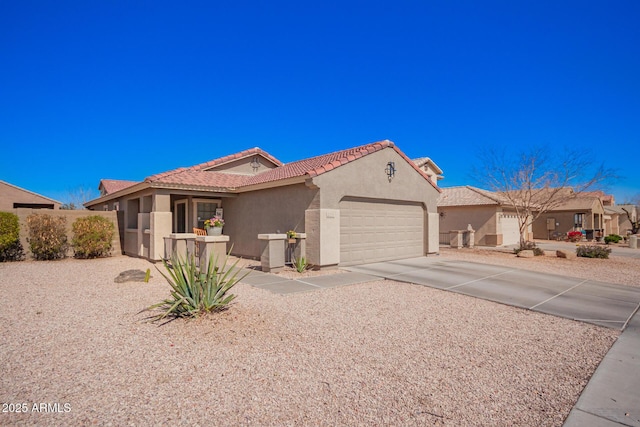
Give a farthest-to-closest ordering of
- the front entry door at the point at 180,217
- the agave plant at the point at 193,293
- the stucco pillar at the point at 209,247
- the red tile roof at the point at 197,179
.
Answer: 1. the front entry door at the point at 180,217
2. the red tile roof at the point at 197,179
3. the stucco pillar at the point at 209,247
4. the agave plant at the point at 193,293

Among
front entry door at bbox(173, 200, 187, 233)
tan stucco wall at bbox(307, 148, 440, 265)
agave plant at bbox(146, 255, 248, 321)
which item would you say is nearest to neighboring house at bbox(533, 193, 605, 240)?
tan stucco wall at bbox(307, 148, 440, 265)

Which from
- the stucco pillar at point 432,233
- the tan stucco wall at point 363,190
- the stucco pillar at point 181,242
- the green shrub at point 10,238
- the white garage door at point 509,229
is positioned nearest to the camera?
the tan stucco wall at point 363,190

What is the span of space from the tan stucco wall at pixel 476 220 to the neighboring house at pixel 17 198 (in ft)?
111

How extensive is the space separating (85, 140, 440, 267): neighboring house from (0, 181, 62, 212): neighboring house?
19.6m

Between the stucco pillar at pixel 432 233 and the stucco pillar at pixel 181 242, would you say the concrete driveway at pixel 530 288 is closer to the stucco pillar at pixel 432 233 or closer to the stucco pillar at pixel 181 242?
the stucco pillar at pixel 432 233

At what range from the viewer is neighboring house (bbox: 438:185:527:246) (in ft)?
79.9

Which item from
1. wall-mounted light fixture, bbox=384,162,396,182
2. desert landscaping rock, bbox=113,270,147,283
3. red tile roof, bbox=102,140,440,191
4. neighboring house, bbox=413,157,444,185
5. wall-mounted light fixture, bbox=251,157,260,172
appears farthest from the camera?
neighboring house, bbox=413,157,444,185

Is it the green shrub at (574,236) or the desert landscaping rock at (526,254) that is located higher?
the green shrub at (574,236)

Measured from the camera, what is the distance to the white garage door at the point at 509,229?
25.5 meters

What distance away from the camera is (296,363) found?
4391 millimetres

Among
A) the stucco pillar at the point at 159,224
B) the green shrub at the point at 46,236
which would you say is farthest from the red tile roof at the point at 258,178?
the green shrub at the point at 46,236

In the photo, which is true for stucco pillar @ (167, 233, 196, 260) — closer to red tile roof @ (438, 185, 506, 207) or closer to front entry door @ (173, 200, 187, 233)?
front entry door @ (173, 200, 187, 233)

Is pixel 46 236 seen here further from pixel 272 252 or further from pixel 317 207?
pixel 317 207

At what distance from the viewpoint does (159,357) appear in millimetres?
4480
